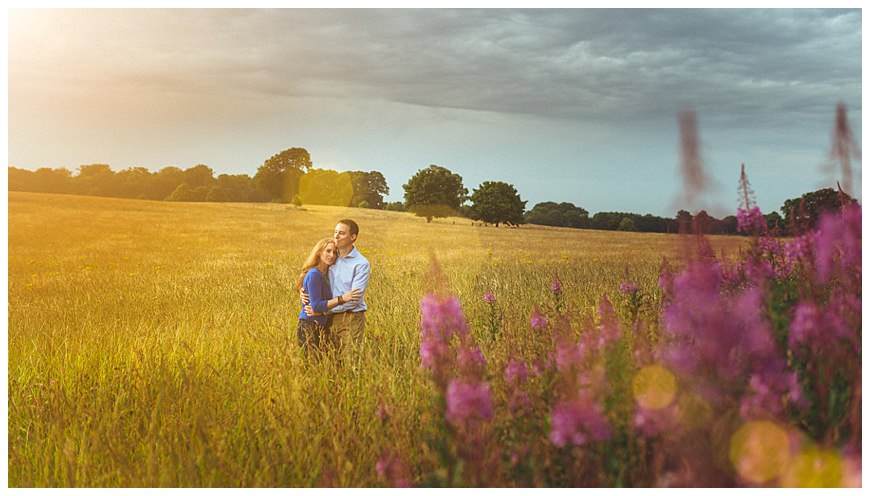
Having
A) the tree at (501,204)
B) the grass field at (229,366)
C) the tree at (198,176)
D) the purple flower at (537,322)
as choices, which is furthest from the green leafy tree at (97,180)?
the purple flower at (537,322)

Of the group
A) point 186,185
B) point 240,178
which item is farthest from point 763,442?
point 240,178

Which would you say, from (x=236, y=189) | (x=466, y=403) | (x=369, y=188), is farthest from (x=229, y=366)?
(x=236, y=189)

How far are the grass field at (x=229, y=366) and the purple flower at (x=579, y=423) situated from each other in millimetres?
244

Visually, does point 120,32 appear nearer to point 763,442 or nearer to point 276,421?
point 276,421

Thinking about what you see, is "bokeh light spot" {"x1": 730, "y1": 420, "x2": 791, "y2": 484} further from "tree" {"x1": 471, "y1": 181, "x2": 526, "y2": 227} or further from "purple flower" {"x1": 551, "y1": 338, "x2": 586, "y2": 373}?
"tree" {"x1": 471, "y1": 181, "x2": 526, "y2": 227}

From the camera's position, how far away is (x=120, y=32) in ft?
12.8

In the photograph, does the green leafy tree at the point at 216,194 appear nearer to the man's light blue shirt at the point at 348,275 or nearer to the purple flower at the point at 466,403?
the man's light blue shirt at the point at 348,275

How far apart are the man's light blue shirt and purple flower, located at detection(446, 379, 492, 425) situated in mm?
2155

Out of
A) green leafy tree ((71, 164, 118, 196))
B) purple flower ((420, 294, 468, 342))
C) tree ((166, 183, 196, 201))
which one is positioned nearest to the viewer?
purple flower ((420, 294, 468, 342))

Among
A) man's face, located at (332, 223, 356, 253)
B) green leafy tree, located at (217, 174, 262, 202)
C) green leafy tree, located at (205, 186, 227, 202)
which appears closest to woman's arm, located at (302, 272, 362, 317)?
man's face, located at (332, 223, 356, 253)

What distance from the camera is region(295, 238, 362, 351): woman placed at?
3898 millimetres

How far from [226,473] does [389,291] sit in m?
4.50
